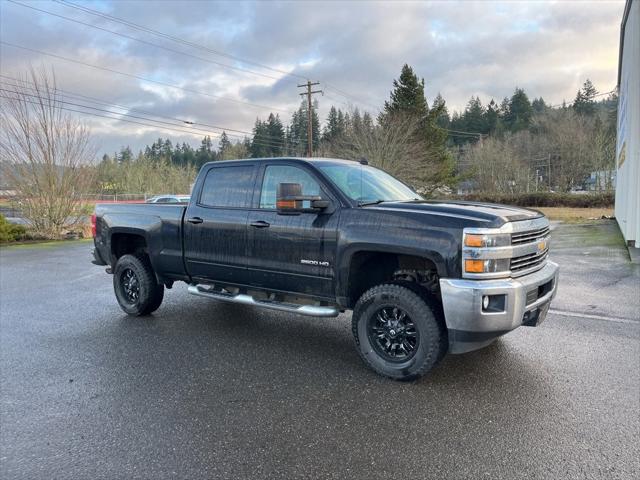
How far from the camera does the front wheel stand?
149 inches

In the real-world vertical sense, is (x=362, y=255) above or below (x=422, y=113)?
below

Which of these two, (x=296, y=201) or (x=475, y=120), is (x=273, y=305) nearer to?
(x=296, y=201)

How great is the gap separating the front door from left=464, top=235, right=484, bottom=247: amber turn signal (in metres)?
1.24

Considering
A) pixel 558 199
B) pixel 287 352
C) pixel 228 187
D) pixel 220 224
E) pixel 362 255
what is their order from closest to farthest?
pixel 362 255, pixel 287 352, pixel 220 224, pixel 228 187, pixel 558 199

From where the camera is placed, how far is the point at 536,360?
4.33 m

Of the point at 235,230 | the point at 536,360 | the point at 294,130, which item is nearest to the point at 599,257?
the point at 536,360

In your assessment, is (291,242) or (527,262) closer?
(527,262)

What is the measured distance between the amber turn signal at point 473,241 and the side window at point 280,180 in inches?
65.5

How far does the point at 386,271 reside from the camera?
4492mm

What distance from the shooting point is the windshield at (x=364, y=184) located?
4.60 m

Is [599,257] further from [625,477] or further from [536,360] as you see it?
[625,477]

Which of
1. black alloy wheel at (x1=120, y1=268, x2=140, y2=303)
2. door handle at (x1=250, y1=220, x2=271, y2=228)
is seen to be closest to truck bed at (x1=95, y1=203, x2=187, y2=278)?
black alloy wheel at (x1=120, y1=268, x2=140, y2=303)

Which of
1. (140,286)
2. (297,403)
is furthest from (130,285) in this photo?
(297,403)

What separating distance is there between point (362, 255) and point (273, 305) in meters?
1.19
